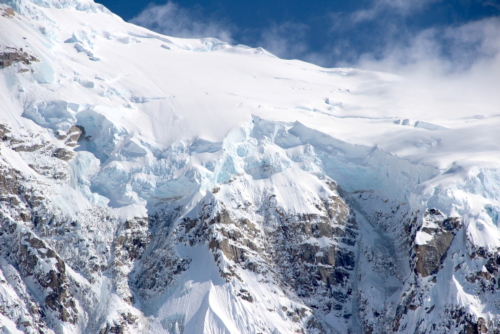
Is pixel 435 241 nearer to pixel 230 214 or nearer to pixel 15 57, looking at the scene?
pixel 230 214

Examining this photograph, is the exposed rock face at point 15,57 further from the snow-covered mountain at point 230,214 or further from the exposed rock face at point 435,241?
the exposed rock face at point 435,241

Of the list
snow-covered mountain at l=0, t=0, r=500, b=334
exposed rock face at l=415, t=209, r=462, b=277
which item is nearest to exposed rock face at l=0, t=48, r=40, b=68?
snow-covered mountain at l=0, t=0, r=500, b=334

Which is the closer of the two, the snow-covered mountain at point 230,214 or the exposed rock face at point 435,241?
the exposed rock face at point 435,241

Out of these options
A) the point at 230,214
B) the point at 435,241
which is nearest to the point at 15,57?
the point at 230,214

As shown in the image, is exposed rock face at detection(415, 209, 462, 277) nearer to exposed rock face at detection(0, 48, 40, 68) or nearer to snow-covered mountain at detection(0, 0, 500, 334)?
snow-covered mountain at detection(0, 0, 500, 334)

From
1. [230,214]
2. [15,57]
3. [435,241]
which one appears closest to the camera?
[435,241]

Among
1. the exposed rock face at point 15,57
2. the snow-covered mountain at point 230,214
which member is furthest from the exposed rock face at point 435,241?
the exposed rock face at point 15,57

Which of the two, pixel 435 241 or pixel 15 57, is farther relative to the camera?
pixel 15 57

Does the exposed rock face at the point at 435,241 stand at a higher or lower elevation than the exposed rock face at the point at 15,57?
lower

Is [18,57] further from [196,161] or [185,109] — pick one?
[196,161]

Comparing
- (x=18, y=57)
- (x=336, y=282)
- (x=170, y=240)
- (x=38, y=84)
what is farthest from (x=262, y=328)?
(x=18, y=57)
